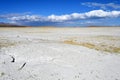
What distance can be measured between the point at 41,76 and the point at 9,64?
3.65 m

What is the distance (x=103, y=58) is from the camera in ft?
66.1

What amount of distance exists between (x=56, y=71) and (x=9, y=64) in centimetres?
378

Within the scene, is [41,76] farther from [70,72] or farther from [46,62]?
[46,62]

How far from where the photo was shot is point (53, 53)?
20.7 meters

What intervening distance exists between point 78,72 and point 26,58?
17.7 feet

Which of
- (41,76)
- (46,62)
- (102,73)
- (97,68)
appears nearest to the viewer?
(41,76)

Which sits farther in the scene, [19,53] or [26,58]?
[19,53]

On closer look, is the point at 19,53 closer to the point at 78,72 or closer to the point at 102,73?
the point at 78,72

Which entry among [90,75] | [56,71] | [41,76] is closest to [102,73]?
[90,75]

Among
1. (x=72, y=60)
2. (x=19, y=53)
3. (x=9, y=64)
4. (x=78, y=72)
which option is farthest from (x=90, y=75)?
(x=19, y=53)

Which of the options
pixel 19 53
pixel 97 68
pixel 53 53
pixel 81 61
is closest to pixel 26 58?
pixel 19 53

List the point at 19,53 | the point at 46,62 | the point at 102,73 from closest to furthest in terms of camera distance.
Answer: the point at 102,73 → the point at 46,62 → the point at 19,53

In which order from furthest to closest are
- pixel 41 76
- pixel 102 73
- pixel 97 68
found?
pixel 97 68
pixel 102 73
pixel 41 76

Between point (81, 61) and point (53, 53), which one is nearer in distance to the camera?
point (81, 61)
